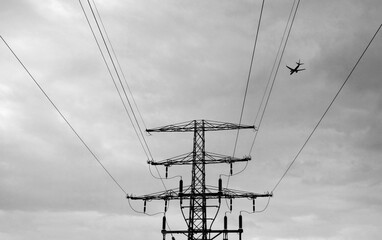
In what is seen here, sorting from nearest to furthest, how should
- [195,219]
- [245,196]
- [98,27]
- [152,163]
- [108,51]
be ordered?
1. [98,27]
2. [108,51]
3. [195,219]
4. [245,196]
5. [152,163]

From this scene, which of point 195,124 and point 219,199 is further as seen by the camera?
point 195,124

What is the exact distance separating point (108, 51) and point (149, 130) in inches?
636

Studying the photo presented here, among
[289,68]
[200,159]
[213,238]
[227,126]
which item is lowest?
[213,238]

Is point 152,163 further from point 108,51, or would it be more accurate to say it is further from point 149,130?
point 108,51

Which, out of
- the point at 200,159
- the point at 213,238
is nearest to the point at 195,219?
the point at 213,238

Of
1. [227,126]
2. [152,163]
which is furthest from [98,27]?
[152,163]

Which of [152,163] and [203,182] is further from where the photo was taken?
[152,163]

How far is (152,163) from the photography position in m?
32.9

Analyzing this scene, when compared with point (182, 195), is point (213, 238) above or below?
below

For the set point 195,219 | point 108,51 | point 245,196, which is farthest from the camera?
point 245,196

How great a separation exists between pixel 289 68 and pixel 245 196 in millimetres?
9175

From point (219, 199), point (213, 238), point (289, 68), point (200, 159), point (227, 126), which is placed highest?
point (289, 68)

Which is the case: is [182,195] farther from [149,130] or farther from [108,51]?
[108,51]

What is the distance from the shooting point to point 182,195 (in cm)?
2956
